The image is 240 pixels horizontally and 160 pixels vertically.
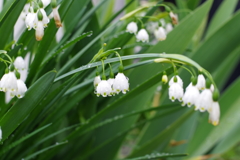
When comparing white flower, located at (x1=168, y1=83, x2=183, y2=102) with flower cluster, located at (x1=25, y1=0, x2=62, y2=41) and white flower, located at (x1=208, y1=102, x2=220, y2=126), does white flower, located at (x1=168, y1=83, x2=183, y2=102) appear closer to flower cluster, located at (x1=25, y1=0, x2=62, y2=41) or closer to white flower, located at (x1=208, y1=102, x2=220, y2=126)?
white flower, located at (x1=208, y1=102, x2=220, y2=126)

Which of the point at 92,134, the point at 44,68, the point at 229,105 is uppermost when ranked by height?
the point at 44,68

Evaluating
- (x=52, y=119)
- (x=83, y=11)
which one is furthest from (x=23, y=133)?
(x=83, y=11)

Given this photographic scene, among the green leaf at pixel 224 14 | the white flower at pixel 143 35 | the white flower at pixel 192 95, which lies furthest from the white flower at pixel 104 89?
the green leaf at pixel 224 14

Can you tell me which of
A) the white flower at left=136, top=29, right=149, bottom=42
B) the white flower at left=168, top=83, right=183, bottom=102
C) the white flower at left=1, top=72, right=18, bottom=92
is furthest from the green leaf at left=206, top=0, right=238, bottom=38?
the white flower at left=1, top=72, right=18, bottom=92

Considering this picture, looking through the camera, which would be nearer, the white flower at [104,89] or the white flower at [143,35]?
the white flower at [104,89]

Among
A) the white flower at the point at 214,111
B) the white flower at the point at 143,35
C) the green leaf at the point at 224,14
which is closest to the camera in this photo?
the white flower at the point at 214,111

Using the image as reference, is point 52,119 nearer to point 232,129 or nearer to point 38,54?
point 38,54

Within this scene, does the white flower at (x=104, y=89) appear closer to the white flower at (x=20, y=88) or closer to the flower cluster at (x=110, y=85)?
the flower cluster at (x=110, y=85)
